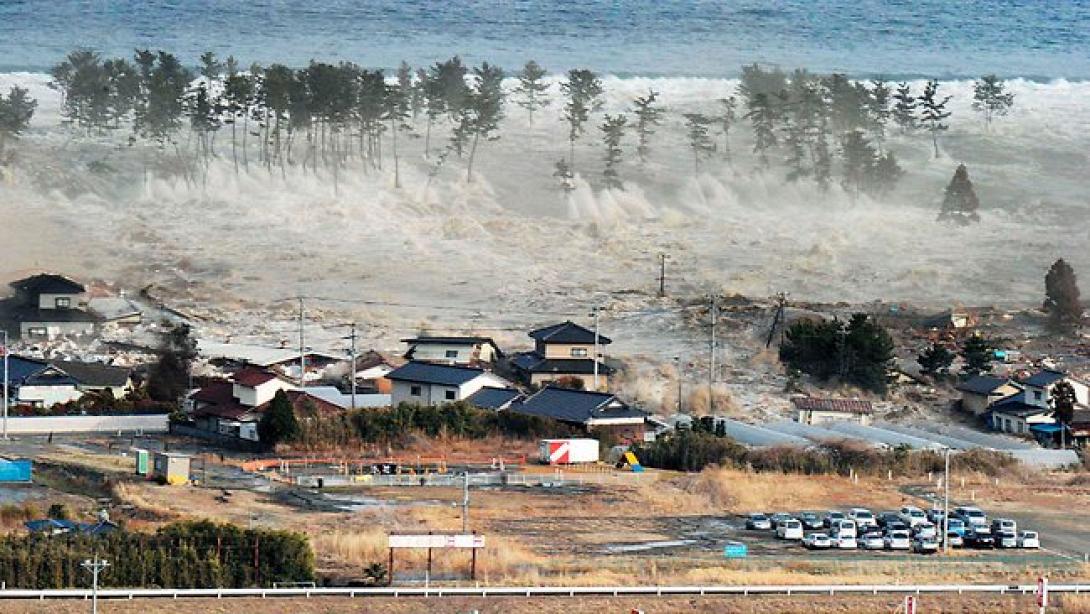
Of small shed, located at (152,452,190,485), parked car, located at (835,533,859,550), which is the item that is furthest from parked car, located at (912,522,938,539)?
small shed, located at (152,452,190,485)

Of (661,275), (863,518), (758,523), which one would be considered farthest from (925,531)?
(661,275)

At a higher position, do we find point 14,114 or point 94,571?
point 14,114

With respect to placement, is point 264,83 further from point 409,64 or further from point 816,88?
point 816,88

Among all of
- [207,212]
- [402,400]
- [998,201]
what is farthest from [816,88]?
[402,400]

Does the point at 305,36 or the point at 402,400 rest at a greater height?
the point at 305,36

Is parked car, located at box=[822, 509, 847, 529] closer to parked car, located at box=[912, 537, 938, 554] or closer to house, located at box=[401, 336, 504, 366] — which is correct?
parked car, located at box=[912, 537, 938, 554]

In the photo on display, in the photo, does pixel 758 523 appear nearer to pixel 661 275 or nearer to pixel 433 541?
pixel 433 541
